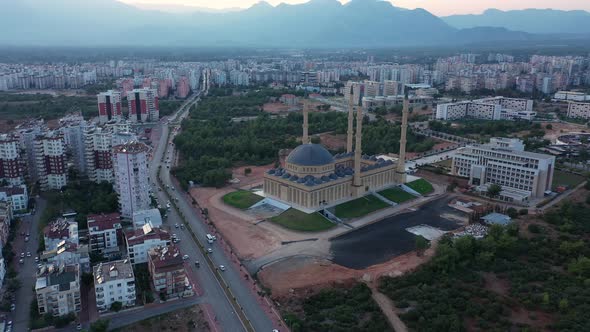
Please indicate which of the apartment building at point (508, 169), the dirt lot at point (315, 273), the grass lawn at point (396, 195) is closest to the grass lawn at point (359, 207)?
the grass lawn at point (396, 195)

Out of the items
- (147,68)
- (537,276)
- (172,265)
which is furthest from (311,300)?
(147,68)

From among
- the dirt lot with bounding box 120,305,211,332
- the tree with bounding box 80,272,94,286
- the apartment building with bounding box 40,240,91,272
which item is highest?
the apartment building with bounding box 40,240,91,272

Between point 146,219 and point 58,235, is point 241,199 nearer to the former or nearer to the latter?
point 146,219

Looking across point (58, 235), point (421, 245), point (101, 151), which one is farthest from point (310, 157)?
point (58, 235)

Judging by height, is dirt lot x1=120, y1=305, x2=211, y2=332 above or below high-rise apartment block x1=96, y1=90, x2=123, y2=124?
below

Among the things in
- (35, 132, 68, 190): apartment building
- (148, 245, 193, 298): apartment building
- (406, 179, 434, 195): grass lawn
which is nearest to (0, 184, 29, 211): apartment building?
(35, 132, 68, 190): apartment building

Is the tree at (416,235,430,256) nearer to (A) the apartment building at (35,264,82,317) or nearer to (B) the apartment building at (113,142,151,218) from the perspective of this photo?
(B) the apartment building at (113,142,151,218)

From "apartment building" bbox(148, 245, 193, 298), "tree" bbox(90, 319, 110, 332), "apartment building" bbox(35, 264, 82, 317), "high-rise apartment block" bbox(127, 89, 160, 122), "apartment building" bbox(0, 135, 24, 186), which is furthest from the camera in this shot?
"high-rise apartment block" bbox(127, 89, 160, 122)
